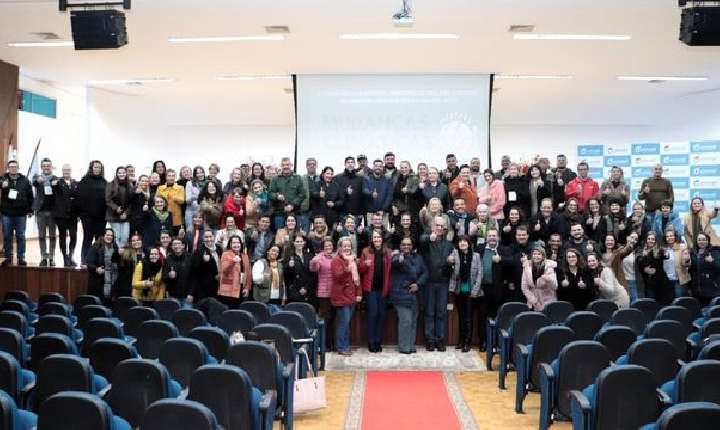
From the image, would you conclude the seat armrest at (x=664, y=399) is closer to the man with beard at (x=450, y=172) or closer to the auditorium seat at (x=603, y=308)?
the auditorium seat at (x=603, y=308)

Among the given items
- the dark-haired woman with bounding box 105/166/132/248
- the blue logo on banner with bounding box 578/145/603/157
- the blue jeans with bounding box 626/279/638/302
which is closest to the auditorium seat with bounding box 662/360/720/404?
the blue jeans with bounding box 626/279/638/302

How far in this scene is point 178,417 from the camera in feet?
13.0

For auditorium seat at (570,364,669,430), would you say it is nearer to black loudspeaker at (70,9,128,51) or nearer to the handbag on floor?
the handbag on floor

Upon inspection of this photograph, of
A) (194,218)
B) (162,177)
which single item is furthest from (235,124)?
(194,218)

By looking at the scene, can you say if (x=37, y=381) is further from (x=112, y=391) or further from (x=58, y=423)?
(x=58, y=423)

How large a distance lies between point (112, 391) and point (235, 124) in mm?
15700

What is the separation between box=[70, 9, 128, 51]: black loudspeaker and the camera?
8227 mm

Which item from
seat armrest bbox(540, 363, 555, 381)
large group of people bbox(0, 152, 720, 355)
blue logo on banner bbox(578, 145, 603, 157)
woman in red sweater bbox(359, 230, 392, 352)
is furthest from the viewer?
blue logo on banner bbox(578, 145, 603, 157)

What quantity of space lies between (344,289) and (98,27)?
4.40m

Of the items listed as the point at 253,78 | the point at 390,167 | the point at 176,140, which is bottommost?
the point at 390,167

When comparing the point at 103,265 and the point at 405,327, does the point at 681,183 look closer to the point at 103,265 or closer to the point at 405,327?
the point at 405,327

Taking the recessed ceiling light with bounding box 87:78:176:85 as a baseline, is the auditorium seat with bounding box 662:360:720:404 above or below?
below

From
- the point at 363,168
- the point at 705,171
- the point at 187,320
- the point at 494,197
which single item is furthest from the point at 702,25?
the point at 705,171

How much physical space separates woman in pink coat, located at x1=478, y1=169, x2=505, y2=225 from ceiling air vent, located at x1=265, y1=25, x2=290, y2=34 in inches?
147
